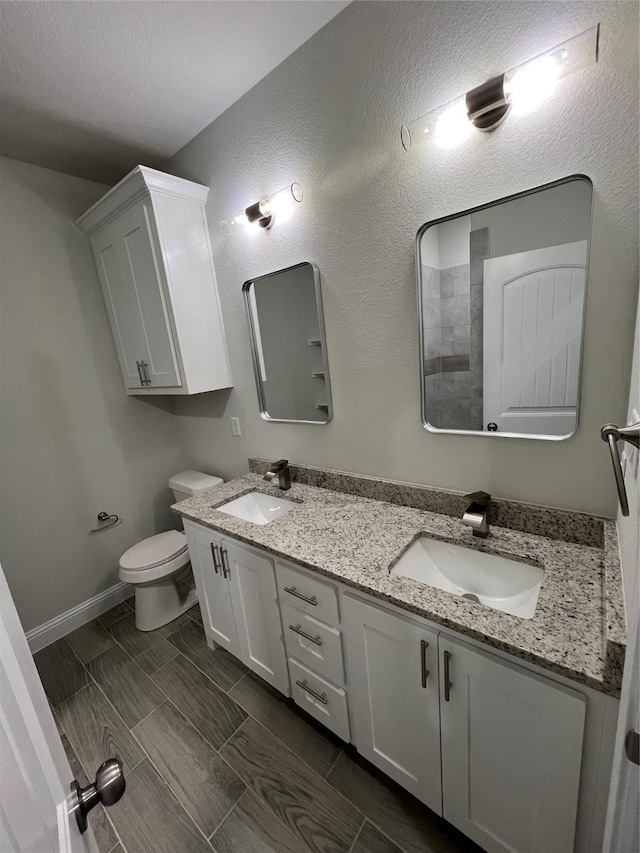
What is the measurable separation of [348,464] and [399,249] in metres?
0.91

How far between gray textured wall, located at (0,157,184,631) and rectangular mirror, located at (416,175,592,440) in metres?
2.02

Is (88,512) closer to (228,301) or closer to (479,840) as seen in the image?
(228,301)

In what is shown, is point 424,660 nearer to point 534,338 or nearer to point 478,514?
point 478,514

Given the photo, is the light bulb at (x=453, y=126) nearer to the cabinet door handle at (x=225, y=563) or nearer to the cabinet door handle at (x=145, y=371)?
the cabinet door handle at (x=225, y=563)

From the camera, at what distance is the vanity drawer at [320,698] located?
1.22 metres

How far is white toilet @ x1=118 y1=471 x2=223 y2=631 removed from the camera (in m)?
1.94

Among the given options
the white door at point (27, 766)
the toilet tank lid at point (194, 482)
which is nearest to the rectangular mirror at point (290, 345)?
the toilet tank lid at point (194, 482)

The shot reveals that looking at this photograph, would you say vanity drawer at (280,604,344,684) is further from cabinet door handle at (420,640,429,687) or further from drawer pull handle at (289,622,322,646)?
cabinet door handle at (420,640,429,687)

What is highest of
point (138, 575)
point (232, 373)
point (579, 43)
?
point (579, 43)

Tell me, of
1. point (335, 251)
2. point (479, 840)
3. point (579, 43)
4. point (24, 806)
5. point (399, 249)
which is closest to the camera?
point (24, 806)

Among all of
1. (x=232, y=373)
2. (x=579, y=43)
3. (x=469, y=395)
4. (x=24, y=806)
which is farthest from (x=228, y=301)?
(x=24, y=806)

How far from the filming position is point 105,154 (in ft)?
6.09

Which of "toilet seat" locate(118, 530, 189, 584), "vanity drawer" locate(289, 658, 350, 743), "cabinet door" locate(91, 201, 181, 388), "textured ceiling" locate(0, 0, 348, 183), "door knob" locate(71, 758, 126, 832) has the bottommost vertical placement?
"vanity drawer" locate(289, 658, 350, 743)

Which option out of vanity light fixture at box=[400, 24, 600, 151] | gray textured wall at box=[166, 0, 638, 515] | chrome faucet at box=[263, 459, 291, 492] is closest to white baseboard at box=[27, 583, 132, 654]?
chrome faucet at box=[263, 459, 291, 492]
